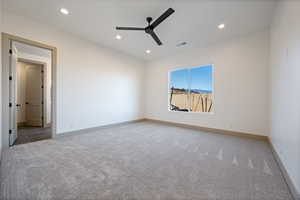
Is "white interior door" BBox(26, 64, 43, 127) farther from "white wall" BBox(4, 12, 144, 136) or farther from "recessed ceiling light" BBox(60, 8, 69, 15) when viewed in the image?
"recessed ceiling light" BBox(60, 8, 69, 15)

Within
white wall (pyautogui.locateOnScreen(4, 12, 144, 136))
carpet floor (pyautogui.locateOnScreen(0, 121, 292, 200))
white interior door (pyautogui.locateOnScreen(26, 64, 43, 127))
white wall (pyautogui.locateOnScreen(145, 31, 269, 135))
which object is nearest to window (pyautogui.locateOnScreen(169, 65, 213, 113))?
white wall (pyautogui.locateOnScreen(145, 31, 269, 135))

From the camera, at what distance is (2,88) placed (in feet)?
9.48

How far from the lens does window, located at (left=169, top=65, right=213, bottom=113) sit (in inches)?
189

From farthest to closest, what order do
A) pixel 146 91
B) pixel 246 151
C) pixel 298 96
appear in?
pixel 146 91 < pixel 246 151 < pixel 298 96

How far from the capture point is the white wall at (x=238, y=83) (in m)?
3.65

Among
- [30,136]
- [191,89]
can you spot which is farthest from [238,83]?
[30,136]

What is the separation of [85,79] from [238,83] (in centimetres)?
493

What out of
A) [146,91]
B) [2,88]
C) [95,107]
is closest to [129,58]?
[146,91]

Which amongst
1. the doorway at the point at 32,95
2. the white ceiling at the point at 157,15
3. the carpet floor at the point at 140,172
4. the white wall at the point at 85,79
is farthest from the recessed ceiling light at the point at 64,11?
the doorway at the point at 32,95

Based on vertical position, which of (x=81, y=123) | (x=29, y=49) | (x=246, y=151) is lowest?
(x=246, y=151)

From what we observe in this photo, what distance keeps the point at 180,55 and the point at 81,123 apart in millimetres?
4570

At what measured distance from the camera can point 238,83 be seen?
404cm

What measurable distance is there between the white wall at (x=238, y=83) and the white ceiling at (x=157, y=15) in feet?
1.37

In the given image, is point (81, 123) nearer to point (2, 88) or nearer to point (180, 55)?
point (2, 88)
